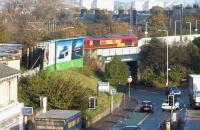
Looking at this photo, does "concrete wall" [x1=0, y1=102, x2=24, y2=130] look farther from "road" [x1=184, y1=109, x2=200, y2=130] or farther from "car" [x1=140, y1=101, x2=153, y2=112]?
"car" [x1=140, y1=101, x2=153, y2=112]

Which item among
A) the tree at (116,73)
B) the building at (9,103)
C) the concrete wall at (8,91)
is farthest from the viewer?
the tree at (116,73)

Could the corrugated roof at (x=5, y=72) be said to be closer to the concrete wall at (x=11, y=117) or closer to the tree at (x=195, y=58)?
the concrete wall at (x=11, y=117)

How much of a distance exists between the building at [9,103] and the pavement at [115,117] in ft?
33.0

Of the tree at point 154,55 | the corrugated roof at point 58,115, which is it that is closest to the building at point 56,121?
the corrugated roof at point 58,115

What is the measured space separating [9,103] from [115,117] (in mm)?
17637

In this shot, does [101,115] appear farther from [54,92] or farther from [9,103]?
[9,103]

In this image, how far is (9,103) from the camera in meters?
34.2

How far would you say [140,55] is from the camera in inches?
3497

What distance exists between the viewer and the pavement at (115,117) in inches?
1784

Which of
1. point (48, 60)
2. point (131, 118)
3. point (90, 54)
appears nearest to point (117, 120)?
point (131, 118)

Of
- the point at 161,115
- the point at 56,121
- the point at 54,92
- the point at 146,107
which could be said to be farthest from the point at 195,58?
the point at 56,121

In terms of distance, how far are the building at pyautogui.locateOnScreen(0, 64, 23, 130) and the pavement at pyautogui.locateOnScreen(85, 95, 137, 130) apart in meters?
10.1

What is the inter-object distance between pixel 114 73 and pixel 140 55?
1373 cm

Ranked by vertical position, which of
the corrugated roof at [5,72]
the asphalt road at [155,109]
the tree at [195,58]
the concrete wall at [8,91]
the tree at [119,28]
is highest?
the corrugated roof at [5,72]
